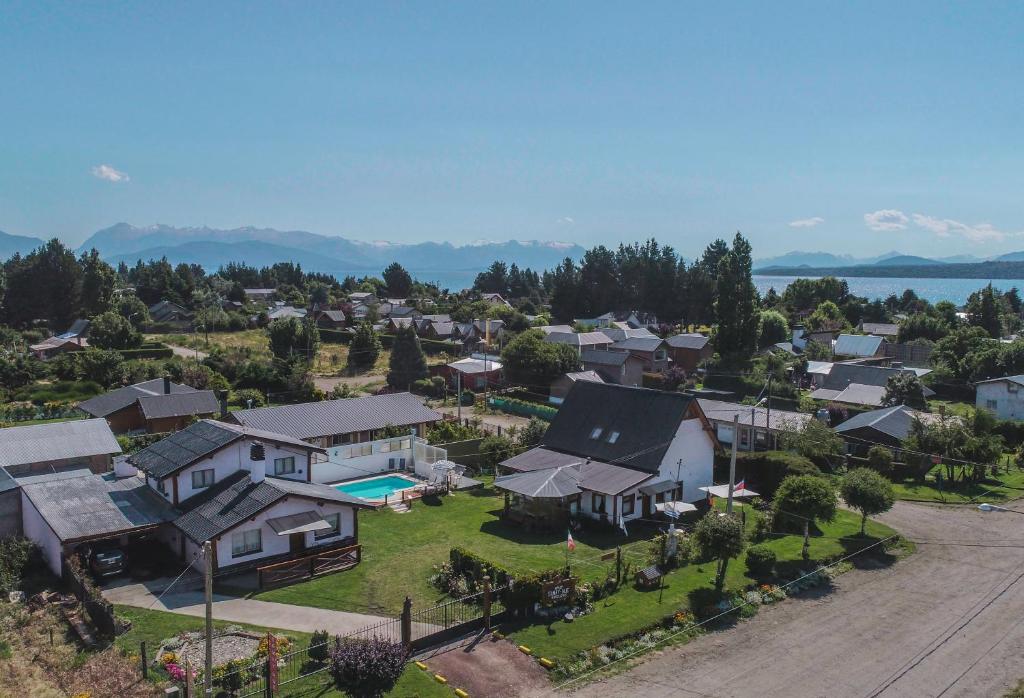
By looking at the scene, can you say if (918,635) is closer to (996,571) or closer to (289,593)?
(996,571)

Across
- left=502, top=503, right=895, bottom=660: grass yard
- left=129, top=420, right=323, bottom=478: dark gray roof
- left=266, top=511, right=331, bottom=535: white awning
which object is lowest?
left=502, top=503, right=895, bottom=660: grass yard

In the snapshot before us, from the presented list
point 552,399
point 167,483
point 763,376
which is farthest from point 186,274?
point 167,483

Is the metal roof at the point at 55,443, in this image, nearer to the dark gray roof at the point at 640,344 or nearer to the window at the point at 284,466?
the window at the point at 284,466

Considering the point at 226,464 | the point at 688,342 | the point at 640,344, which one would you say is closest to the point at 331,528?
the point at 226,464

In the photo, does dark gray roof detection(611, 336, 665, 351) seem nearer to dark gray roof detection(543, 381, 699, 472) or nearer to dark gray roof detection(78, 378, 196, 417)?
dark gray roof detection(543, 381, 699, 472)

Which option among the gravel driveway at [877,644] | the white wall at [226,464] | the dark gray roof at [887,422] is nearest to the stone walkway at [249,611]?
the white wall at [226,464]

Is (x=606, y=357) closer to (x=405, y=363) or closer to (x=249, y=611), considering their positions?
(x=405, y=363)

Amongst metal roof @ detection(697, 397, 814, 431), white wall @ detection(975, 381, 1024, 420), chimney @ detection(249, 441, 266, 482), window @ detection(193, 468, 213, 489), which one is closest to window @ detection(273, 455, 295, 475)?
chimney @ detection(249, 441, 266, 482)
